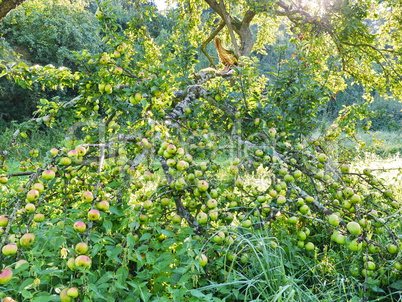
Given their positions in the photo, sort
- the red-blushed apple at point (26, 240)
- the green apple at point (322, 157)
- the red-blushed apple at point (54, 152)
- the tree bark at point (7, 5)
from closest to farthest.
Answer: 1. the red-blushed apple at point (26, 240)
2. the red-blushed apple at point (54, 152)
3. the green apple at point (322, 157)
4. the tree bark at point (7, 5)

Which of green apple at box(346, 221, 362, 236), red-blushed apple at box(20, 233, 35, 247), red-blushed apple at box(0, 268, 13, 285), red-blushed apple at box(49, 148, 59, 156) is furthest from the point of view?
red-blushed apple at box(49, 148, 59, 156)

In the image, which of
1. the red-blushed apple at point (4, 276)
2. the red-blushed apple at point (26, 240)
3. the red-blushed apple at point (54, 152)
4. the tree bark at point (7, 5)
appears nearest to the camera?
the red-blushed apple at point (4, 276)

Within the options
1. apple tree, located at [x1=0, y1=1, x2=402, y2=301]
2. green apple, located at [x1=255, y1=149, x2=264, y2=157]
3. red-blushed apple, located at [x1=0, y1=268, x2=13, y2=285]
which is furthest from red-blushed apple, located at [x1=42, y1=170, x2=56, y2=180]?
green apple, located at [x1=255, y1=149, x2=264, y2=157]

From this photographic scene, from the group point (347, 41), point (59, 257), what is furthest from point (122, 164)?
point (347, 41)

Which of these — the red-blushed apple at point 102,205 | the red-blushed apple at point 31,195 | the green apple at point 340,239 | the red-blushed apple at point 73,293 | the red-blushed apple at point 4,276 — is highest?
the red-blushed apple at point 31,195

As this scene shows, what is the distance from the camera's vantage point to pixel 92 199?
129 cm

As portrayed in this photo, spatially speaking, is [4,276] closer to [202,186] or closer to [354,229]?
[202,186]

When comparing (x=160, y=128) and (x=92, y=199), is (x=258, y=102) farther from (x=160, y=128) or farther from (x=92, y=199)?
(x=92, y=199)

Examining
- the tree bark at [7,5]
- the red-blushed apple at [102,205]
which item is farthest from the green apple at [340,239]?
the tree bark at [7,5]

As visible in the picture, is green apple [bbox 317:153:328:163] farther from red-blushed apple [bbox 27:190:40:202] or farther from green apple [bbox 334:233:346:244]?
red-blushed apple [bbox 27:190:40:202]

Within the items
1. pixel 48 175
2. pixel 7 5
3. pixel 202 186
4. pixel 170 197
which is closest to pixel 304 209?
pixel 202 186

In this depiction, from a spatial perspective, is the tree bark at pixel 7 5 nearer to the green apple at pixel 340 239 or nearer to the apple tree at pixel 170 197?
the apple tree at pixel 170 197

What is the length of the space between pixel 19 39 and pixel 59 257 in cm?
1215

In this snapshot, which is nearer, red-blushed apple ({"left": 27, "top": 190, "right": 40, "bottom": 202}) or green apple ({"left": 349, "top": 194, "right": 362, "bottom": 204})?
red-blushed apple ({"left": 27, "top": 190, "right": 40, "bottom": 202})
